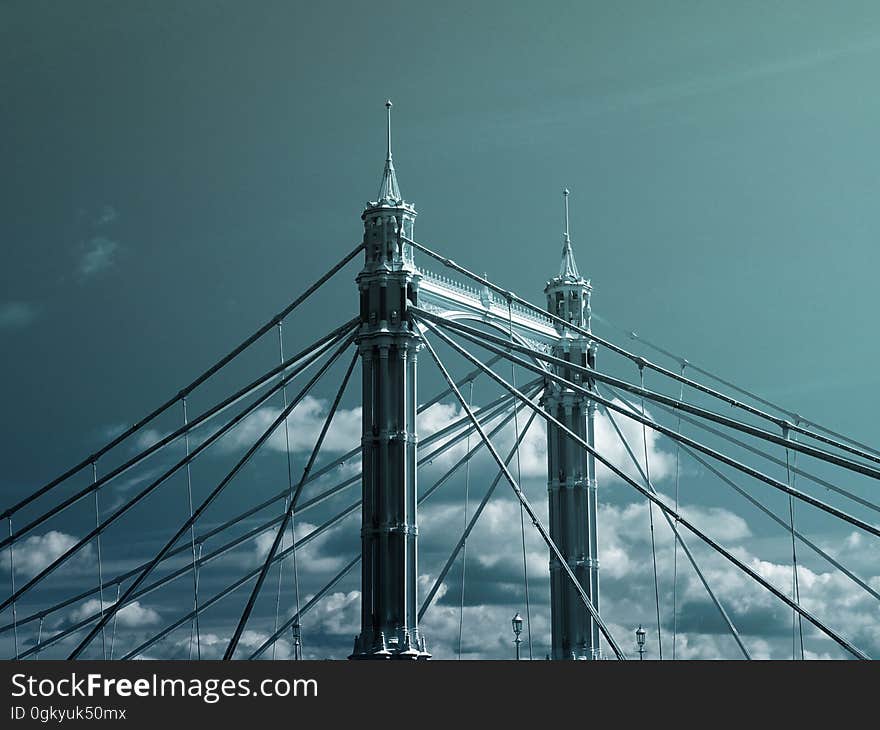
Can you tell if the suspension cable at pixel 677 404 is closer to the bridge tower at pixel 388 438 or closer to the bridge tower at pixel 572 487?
the bridge tower at pixel 388 438

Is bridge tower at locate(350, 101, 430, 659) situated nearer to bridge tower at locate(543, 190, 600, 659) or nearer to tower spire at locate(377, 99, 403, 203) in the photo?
tower spire at locate(377, 99, 403, 203)

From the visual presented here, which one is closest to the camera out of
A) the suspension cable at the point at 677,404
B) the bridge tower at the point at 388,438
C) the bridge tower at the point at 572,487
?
the suspension cable at the point at 677,404

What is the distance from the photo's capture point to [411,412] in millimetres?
48000

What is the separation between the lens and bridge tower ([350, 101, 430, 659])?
46469 millimetres

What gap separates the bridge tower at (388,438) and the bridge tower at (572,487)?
1152cm

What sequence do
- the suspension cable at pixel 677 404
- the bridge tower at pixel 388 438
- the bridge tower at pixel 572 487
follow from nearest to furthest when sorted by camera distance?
the suspension cable at pixel 677 404 → the bridge tower at pixel 388 438 → the bridge tower at pixel 572 487

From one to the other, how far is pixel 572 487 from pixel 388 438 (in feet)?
45.0

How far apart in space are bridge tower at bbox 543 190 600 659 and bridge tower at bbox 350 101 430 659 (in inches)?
454

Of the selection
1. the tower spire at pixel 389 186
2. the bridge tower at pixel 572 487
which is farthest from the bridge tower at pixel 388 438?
the bridge tower at pixel 572 487

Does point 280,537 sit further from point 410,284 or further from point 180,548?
point 410,284

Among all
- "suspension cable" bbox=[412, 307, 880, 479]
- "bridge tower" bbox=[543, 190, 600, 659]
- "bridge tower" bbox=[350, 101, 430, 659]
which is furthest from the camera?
"bridge tower" bbox=[543, 190, 600, 659]

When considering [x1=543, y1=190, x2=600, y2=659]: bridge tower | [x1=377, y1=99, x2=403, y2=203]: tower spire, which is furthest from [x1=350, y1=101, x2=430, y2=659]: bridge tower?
[x1=543, y1=190, x2=600, y2=659]: bridge tower

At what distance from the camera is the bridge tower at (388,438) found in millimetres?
46469
